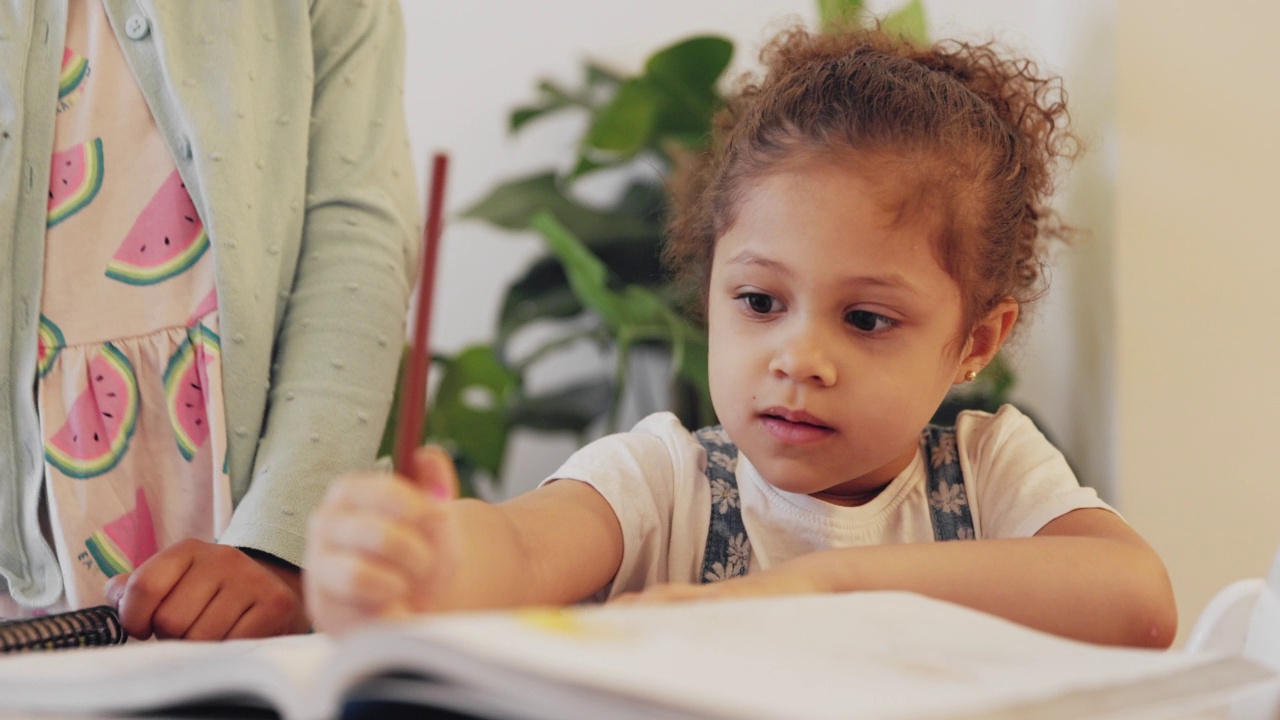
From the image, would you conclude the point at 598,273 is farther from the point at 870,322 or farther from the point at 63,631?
the point at 63,631

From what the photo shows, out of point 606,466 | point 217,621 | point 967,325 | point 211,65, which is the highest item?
point 211,65

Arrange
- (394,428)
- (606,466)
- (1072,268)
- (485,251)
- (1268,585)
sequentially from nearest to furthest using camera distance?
1. (1268,585)
2. (606,466)
3. (394,428)
4. (1072,268)
5. (485,251)

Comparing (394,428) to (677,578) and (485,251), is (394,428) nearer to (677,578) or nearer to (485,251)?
(677,578)

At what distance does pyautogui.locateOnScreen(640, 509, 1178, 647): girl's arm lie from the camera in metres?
0.65

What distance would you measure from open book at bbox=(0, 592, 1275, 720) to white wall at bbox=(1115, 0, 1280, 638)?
2.90ft


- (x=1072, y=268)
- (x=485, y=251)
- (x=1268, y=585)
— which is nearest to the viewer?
(x=1268, y=585)

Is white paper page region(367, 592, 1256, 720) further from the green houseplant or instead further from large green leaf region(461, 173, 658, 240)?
large green leaf region(461, 173, 658, 240)

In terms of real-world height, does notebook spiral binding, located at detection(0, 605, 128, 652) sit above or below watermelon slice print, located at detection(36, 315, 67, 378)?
below

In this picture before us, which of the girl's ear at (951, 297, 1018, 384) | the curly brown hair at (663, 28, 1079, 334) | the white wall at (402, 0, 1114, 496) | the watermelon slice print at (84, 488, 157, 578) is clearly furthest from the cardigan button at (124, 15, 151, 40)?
the white wall at (402, 0, 1114, 496)

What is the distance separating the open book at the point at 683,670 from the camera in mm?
350

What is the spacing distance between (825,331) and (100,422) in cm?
52

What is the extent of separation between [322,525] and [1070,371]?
1291 mm

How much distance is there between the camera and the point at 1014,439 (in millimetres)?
868

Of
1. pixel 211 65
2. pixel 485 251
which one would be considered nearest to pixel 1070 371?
pixel 485 251
